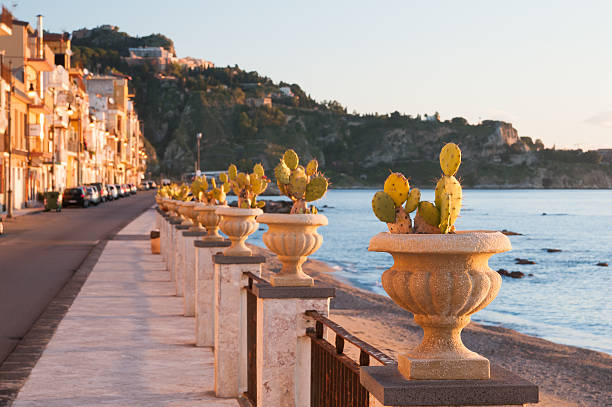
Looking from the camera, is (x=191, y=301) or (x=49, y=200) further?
(x=49, y=200)

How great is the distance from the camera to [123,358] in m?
8.83

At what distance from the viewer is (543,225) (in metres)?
103

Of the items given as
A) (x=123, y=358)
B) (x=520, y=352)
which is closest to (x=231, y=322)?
(x=123, y=358)

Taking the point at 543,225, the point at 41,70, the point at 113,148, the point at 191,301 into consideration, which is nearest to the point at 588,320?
the point at 191,301

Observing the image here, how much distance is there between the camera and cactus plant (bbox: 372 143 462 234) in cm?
322

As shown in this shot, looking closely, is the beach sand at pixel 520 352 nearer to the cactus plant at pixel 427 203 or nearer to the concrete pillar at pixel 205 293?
the concrete pillar at pixel 205 293

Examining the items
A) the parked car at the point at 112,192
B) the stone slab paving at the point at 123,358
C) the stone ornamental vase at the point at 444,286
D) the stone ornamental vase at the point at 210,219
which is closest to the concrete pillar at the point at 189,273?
the stone slab paving at the point at 123,358

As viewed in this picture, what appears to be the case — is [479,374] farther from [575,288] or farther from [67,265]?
[575,288]

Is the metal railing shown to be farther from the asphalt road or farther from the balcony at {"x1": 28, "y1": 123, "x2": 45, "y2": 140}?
the balcony at {"x1": 28, "y1": 123, "x2": 45, "y2": 140}

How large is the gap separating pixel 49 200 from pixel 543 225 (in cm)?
7063

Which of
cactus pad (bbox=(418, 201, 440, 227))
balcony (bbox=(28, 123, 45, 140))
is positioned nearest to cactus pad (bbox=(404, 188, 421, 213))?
cactus pad (bbox=(418, 201, 440, 227))

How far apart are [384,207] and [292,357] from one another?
2.47 m

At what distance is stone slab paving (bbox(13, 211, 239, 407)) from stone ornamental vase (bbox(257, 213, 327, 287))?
1.95m

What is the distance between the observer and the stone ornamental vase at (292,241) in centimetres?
561
